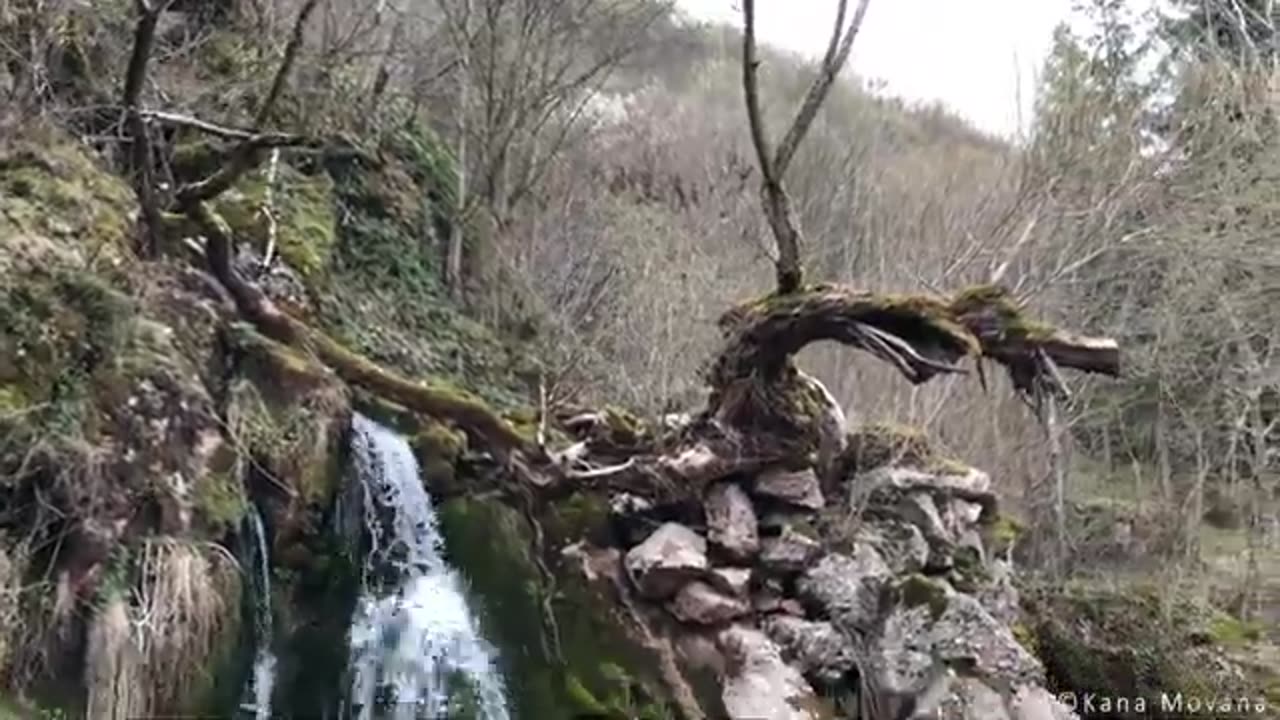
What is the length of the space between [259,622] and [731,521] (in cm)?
235

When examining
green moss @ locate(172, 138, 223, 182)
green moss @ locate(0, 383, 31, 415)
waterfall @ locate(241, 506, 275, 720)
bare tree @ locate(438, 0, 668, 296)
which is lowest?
waterfall @ locate(241, 506, 275, 720)

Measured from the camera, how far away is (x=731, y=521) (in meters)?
5.76

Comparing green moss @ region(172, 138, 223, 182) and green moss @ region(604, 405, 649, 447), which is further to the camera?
green moss @ region(604, 405, 649, 447)

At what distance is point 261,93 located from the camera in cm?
764

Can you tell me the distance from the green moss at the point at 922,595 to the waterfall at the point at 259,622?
288 cm

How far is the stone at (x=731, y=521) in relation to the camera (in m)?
5.69

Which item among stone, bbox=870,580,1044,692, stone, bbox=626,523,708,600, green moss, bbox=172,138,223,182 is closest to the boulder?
stone, bbox=870,580,1044,692

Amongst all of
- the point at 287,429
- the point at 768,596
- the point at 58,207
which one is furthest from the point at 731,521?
the point at 58,207

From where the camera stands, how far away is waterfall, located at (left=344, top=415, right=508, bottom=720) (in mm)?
4871

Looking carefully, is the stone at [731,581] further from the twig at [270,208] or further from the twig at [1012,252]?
the twig at [1012,252]

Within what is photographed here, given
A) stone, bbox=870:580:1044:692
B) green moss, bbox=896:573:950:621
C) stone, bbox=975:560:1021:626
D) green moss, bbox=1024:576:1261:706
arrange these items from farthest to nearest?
green moss, bbox=1024:576:1261:706, stone, bbox=975:560:1021:626, green moss, bbox=896:573:950:621, stone, bbox=870:580:1044:692

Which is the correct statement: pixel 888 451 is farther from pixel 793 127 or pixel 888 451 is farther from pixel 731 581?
pixel 793 127

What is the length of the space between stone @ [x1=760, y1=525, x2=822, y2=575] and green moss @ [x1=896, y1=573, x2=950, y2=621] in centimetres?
Answer: 43

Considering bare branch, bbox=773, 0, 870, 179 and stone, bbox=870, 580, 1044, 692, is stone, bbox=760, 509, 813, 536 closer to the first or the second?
stone, bbox=870, 580, 1044, 692
